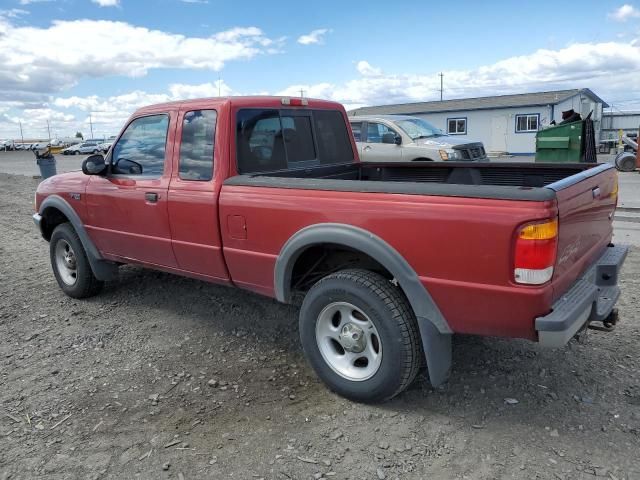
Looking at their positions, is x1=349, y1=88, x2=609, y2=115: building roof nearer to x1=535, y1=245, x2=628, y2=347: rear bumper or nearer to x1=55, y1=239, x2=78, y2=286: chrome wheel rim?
x1=55, y1=239, x2=78, y2=286: chrome wheel rim

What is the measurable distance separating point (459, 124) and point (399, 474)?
31.0m

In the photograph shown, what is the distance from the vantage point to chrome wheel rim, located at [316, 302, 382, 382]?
3.29 m

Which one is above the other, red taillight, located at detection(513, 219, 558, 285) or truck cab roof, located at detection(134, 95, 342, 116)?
truck cab roof, located at detection(134, 95, 342, 116)

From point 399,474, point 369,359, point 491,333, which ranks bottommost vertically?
point 399,474

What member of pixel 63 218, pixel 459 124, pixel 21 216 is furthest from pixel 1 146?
pixel 63 218

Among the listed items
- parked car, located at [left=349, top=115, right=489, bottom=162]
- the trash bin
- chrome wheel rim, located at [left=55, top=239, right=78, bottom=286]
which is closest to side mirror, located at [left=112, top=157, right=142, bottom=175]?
chrome wheel rim, located at [left=55, top=239, right=78, bottom=286]

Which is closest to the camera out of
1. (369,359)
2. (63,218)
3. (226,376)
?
(369,359)

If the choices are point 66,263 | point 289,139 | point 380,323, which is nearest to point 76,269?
point 66,263

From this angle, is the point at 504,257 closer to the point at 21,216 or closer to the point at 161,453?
the point at 161,453

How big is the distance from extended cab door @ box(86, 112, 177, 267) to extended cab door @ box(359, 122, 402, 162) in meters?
7.69

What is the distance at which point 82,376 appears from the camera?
389 centimetres

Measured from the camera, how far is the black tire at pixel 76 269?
5281 millimetres

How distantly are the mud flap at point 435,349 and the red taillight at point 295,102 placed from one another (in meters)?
2.25

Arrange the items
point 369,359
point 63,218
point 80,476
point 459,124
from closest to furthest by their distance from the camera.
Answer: point 80,476 → point 369,359 → point 63,218 → point 459,124
